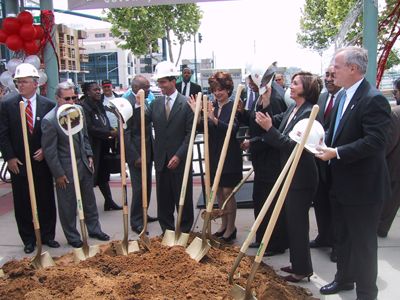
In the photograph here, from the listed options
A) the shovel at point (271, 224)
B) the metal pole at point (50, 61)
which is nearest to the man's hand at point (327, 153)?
the shovel at point (271, 224)

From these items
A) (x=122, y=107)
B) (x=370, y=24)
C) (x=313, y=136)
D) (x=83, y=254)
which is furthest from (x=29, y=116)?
(x=370, y=24)

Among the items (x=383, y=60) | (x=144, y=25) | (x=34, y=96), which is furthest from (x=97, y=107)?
(x=144, y=25)

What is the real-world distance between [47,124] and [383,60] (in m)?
5.44

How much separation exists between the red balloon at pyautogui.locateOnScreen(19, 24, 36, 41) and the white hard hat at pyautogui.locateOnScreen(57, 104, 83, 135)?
127 inches

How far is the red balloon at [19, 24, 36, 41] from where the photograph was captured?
22.2ft

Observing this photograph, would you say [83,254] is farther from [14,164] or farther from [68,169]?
[14,164]

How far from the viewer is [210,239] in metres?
4.20

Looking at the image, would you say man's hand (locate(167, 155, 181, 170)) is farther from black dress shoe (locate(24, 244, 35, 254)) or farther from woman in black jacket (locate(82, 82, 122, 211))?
black dress shoe (locate(24, 244, 35, 254))

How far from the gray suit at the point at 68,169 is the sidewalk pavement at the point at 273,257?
253mm

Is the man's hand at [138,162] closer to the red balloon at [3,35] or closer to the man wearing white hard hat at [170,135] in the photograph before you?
the man wearing white hard hat at [170,135]

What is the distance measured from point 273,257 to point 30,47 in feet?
17.9

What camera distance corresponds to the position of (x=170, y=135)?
15.4 feet

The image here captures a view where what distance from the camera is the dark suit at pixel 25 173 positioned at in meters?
4.62

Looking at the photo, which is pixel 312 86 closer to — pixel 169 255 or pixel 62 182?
pixel 169 255
